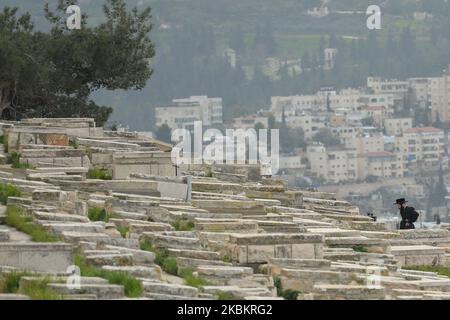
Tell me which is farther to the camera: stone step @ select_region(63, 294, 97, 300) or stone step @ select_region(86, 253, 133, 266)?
stone step @ select_region(86, 253, 133, 266)

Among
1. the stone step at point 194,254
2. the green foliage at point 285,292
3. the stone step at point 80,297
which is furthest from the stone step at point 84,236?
the stone step at point 80,297

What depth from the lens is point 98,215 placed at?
45.5ft

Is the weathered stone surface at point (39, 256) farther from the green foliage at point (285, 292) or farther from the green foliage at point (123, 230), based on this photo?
the green foliage at point (123, 230)

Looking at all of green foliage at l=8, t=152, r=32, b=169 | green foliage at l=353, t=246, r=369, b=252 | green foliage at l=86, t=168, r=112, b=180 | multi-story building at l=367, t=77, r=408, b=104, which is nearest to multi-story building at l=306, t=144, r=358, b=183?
multi-story building at l=367, t=77, r=408, b=104

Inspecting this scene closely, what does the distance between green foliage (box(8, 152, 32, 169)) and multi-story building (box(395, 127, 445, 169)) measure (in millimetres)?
143670

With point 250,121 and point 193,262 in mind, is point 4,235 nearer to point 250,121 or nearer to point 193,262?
point 193,262

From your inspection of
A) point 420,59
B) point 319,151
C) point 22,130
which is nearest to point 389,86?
point 420,59

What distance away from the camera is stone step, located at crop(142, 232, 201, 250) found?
1266cm

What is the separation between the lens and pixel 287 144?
167m

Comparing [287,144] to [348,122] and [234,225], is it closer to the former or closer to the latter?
[348,122]

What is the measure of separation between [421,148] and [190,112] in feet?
62.0

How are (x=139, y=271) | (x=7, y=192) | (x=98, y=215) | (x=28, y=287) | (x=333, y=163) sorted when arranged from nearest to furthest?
1. (x=28, y=287)
2. (x=139, y=271)
3. (x=98, y=215)
4. (x=7, y=192)
5. (x=333, y=163)

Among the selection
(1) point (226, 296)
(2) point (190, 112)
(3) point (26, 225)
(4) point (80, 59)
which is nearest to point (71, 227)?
(3) point (26, 225)

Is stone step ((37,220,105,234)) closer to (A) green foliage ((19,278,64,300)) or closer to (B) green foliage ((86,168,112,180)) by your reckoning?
(A) green foliage ((19,278,64,300))
